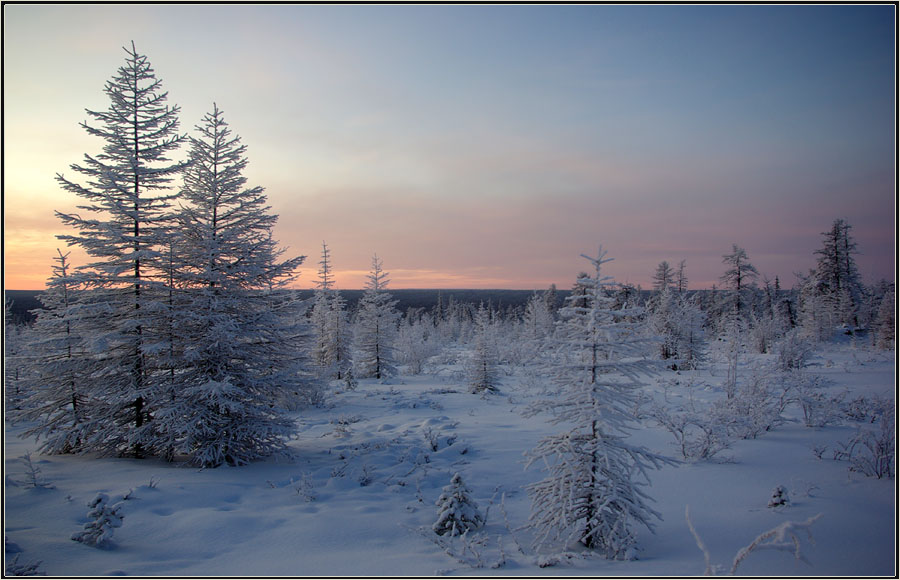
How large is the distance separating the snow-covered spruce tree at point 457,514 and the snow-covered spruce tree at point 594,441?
1.11 meters

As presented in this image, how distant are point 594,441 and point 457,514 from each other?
2.44m

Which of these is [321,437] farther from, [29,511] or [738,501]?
[738,501]

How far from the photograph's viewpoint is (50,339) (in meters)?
8.96

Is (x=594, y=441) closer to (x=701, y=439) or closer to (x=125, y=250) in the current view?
(x=701, y=439)

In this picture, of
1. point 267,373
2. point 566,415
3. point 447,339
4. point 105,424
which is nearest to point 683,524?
point 566,415

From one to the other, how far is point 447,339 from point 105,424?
53.2 meters

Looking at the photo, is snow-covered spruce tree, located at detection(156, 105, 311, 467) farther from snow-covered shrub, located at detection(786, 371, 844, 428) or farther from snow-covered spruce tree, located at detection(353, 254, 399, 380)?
snow-covered spruce tree, located at detection(353, 254, 399, 380)

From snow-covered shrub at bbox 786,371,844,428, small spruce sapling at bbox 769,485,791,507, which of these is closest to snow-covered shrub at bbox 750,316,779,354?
snow-covered shrub at bbox 786,371,844,428

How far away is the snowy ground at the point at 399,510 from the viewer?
5.13 meters

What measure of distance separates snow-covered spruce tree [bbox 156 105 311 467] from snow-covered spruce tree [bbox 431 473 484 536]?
15.9 ft

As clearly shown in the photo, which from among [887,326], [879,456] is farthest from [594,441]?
[887,326]

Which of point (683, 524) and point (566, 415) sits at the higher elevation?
point (566, 415)

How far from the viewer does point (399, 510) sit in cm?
737

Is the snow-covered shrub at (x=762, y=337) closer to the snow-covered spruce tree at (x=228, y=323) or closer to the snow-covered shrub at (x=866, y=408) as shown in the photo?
the snow-covered shrub at (x=866, y=408)
